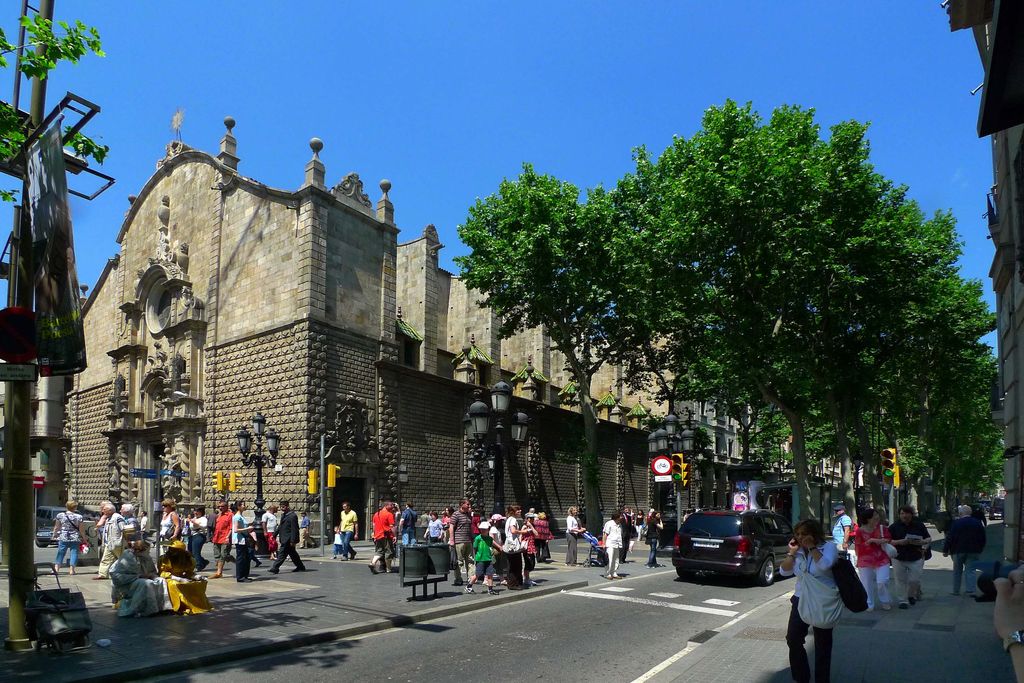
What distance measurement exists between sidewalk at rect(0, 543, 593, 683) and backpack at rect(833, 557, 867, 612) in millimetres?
6371

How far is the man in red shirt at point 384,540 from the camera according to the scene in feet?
58.6

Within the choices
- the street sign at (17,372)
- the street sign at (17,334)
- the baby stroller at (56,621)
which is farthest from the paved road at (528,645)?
the street sign at (17,334)

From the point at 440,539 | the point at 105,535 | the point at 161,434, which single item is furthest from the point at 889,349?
the point at 161,434

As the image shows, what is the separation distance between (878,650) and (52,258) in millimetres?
10283

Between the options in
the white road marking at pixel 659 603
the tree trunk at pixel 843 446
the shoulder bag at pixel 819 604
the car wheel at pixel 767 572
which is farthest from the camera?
the tree trunk at pixel 843 446

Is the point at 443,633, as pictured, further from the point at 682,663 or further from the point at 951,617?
the point at 951,617

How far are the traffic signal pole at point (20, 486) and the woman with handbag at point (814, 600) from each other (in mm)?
7796

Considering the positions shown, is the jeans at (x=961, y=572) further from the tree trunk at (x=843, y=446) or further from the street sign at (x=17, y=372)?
the street sign at (x=17, y=372)

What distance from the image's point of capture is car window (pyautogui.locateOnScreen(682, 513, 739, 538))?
1598cm

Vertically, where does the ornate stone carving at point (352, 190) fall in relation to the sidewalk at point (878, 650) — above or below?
above

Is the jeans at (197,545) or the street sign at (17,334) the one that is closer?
the street sign at (17,334)

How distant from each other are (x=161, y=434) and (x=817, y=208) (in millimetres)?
26904

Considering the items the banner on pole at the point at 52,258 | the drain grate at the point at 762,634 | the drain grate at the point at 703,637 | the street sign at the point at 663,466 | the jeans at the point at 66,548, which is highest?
the banner on pole at the point at 52,258

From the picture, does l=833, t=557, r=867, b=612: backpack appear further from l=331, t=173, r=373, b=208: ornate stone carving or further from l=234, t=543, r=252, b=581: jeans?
l=331, t=173, r=373, b=208: ornate stone carving
